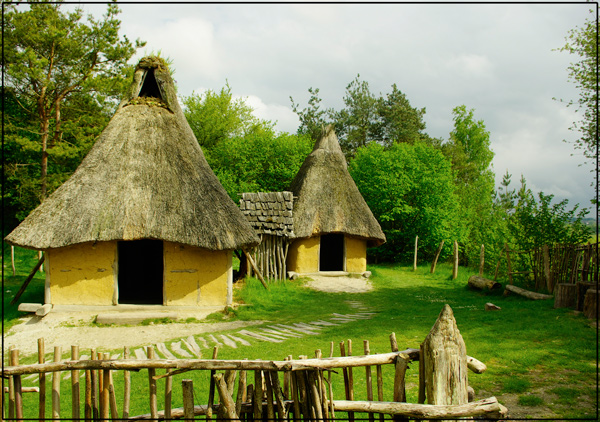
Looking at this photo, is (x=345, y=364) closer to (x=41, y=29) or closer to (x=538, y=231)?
(x=538, y=231)

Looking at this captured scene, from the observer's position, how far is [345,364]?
4043 mm

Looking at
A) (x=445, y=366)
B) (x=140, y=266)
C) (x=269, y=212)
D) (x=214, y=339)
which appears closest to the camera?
(x=445, y=366)

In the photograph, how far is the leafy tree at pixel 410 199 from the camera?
24.6 meters

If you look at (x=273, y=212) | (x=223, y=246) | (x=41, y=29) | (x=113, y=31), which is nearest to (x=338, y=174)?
(x=273, y=212)

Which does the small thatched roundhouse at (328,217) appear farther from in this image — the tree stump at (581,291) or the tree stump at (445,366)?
the tree stump at (445,366)

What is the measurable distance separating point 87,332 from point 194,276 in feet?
9.16

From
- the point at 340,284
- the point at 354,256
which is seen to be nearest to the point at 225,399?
the point at 340,284

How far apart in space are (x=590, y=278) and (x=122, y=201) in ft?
39.3

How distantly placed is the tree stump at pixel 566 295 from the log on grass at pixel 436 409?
8.08 m

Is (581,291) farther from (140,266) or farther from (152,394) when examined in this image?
(140,266)

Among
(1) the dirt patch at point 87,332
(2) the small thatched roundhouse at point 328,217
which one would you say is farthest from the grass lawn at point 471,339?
(2) the small thatched roundhouse at point 328,217

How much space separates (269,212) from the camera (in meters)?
15.5

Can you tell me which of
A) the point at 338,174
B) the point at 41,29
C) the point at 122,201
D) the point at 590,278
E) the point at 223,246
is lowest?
the point at 590,278

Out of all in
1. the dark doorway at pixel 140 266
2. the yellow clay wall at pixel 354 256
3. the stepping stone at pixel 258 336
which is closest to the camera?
the stepping stone at pixel 258 336
